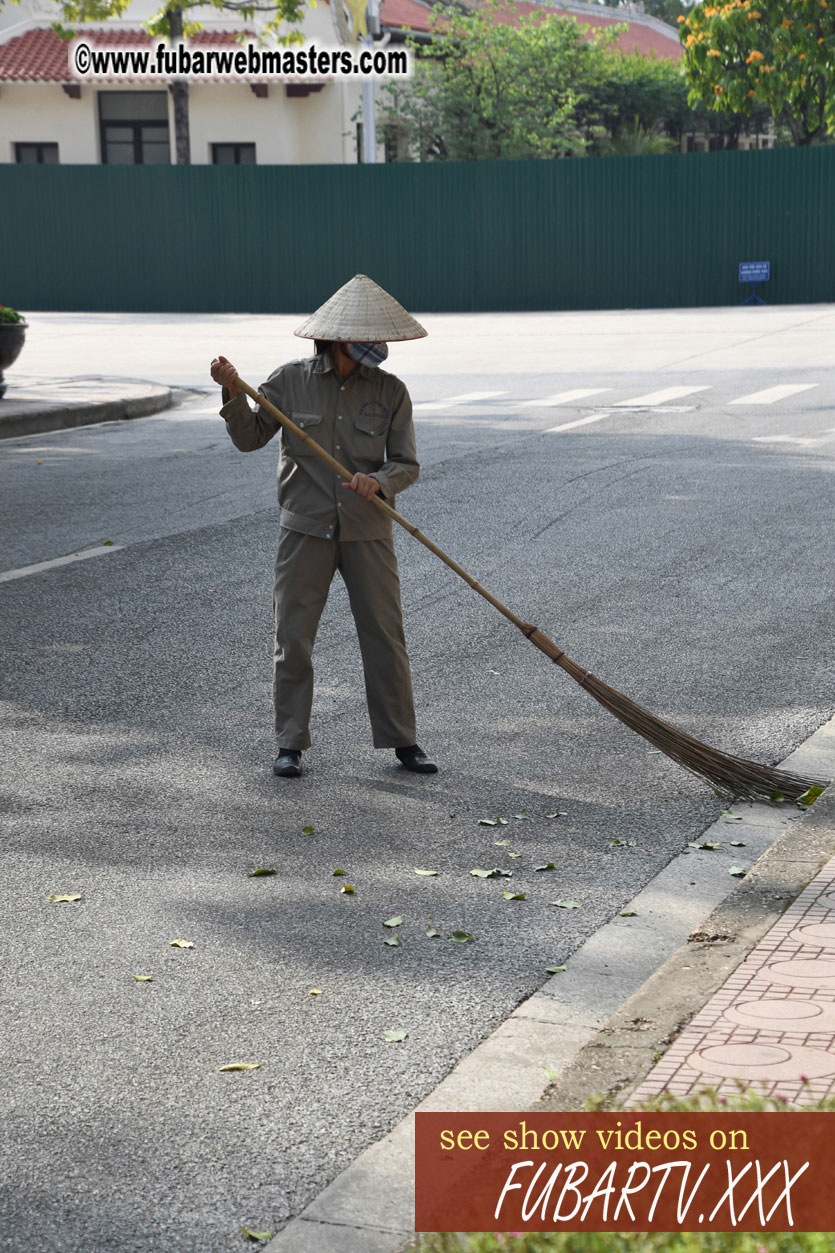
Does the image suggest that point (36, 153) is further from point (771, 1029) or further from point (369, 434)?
point (771, 1029)

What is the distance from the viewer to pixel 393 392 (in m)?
5.98

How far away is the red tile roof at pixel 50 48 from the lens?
3956 cm

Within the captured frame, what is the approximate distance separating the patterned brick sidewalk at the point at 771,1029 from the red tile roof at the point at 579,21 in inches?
1579

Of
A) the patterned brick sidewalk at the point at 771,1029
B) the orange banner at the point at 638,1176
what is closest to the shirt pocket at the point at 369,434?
the patterned brick sidewalk at the point at 771,1029

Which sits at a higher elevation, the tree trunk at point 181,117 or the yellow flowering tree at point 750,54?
the tree trunk at point 181,117

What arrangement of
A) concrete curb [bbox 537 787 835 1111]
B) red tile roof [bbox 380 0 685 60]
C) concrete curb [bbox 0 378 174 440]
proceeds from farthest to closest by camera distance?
red tile roof [bbox 380 0 685 60]
concrete curb [bbox 0 378 174 440]
concrete curb [bbox 537 787 835 1111]

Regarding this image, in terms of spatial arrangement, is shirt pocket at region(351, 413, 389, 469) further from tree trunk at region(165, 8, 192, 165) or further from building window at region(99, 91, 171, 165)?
building window at region(99, 91, 171, 165)

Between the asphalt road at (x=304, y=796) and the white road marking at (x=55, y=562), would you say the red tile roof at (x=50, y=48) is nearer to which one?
the asphalt road at (x=304, y=796)

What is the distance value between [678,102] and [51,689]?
145 ft

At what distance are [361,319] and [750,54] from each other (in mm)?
17895

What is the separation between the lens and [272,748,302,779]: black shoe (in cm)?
599

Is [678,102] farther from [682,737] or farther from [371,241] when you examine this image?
[682,737]

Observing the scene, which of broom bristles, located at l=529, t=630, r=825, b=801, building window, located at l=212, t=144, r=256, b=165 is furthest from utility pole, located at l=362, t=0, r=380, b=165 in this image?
broom bristles, located at l=529, t=630, r=825, b=801

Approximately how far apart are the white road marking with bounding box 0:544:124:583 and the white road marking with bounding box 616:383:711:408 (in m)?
7.88
